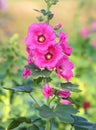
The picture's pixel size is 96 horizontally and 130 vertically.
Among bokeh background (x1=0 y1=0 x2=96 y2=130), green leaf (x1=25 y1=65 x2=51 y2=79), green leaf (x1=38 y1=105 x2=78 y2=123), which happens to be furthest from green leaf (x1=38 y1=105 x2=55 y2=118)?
bokeh background (x1=0 y1=0 x2=96 y2=130)

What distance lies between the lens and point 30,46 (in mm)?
2250

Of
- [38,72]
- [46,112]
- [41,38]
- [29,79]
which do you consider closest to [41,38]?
[41,38]

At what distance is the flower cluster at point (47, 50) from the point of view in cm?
224

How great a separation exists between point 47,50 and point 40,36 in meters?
0.07

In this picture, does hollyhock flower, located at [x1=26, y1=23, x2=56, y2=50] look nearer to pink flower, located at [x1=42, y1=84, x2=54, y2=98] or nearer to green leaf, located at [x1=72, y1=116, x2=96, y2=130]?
pink flower, located at [x1=42, y1=84, x2=54, y2=98]

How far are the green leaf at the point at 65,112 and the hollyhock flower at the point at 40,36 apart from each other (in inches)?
8.5

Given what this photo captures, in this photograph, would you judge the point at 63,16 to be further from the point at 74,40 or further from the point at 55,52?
the point at 55,52

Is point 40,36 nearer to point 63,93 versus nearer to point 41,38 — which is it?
point 41,38

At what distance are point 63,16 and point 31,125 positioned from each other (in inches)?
553

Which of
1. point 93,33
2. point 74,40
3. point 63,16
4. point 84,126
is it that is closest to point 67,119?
point 84,126

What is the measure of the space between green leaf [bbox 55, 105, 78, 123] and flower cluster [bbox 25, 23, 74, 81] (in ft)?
0.37

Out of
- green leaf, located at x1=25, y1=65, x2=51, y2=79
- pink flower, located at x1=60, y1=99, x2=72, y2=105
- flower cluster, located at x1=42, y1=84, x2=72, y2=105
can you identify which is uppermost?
green leaf, located at x1=25, y1=65, x2=51, y2=79

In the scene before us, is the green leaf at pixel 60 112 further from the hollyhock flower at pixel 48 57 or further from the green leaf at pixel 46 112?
the hollyhock flower at pixel 48 57

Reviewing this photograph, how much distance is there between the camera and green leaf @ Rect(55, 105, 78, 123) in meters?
2.20
